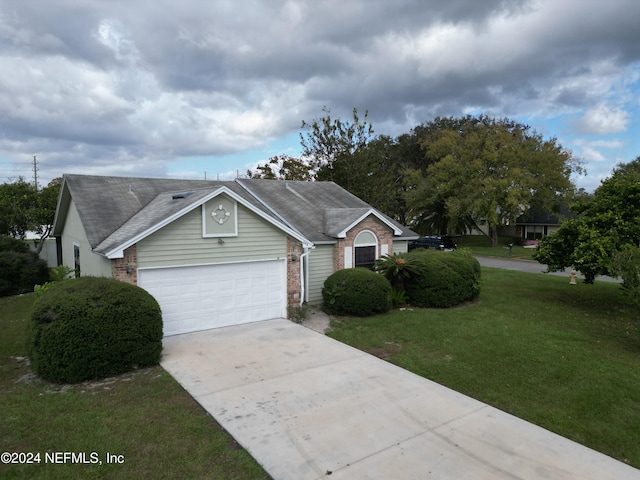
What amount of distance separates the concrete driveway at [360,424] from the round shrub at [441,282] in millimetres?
5454

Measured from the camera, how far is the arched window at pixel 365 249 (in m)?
15.3

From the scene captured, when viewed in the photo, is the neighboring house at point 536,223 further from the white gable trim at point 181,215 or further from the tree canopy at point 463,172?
the white gable trim at point 181,215

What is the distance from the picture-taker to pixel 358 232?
49.9ft

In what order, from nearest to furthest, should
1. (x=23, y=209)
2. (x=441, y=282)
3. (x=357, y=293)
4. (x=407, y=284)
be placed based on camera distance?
(x=357, y=293)
(x=441, y=282)
(x=407, y=284)
(x=23, y=209)

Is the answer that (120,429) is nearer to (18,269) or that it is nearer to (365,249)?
(365,249)

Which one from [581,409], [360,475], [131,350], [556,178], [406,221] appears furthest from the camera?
[406,221]

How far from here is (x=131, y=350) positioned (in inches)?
316

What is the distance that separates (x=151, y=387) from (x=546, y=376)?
24.8ft

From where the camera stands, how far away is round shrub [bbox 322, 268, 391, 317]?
12.6 metres

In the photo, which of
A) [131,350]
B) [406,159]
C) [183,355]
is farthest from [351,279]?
[406,159]

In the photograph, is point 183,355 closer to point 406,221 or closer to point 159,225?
point 159,225

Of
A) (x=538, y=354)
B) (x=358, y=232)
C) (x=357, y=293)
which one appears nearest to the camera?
(x=538, y=354)

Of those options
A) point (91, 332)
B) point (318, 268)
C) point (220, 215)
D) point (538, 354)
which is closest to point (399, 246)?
point (318, 268)

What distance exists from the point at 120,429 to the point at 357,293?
7923 mm
